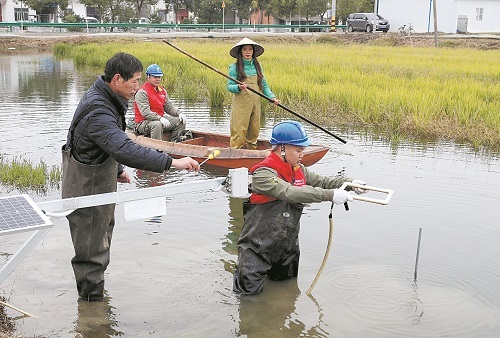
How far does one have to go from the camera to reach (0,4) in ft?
201

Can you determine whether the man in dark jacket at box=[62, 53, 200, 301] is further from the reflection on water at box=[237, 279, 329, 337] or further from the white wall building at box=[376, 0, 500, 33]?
the white wall building at box=[376, 0, 500, 33]

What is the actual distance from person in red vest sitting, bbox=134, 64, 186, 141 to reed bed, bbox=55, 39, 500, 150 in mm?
4190

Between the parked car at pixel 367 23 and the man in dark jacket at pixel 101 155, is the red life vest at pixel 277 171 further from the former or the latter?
the parked car at pixel 367 23

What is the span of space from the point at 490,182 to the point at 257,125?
347cm

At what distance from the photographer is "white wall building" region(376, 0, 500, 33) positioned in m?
49.3

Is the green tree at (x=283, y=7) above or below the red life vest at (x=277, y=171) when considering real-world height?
above

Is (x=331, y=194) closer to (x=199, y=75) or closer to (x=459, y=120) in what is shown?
(x=459, y=120)

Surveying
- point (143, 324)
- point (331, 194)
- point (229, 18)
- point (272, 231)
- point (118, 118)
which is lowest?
point (143, 324)

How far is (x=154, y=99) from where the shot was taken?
35.1 feet

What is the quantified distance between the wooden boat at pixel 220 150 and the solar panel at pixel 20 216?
478 cm

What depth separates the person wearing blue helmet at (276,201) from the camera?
198 inches

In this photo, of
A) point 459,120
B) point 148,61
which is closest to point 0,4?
point 148,61

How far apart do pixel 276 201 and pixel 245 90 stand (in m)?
4.58

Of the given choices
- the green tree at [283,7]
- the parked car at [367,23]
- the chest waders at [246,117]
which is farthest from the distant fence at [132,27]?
the chest waders at [246,117]
